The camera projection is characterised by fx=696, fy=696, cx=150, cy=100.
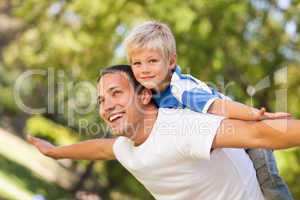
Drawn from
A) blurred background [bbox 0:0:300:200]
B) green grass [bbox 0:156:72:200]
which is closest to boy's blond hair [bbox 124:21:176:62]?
blurred background [bbox 0:0:300:200]

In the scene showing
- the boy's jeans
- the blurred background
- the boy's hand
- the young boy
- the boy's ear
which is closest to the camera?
the young boy

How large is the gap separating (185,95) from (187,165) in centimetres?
26

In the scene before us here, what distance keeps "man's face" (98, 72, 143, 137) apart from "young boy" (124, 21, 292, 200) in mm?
85

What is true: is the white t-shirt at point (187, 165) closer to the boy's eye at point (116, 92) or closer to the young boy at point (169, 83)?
the young boy at point (169, 83)

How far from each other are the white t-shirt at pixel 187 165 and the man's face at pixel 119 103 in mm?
91

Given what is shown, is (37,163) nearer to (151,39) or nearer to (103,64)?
(103,64)

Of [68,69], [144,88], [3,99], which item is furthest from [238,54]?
[144,88]

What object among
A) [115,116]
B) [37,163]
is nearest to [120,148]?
[115,116]

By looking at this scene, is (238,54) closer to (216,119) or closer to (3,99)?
(3,99)

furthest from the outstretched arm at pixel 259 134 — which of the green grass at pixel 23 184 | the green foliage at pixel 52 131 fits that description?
the green foliage at pixel 52 131

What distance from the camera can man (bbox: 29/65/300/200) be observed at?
227cm

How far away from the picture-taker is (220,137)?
2262mm

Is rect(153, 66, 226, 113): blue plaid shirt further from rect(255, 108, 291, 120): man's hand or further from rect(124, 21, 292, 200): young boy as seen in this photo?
rect(255, 108, 291, 120): man's hand

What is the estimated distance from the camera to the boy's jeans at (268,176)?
8.70ft
